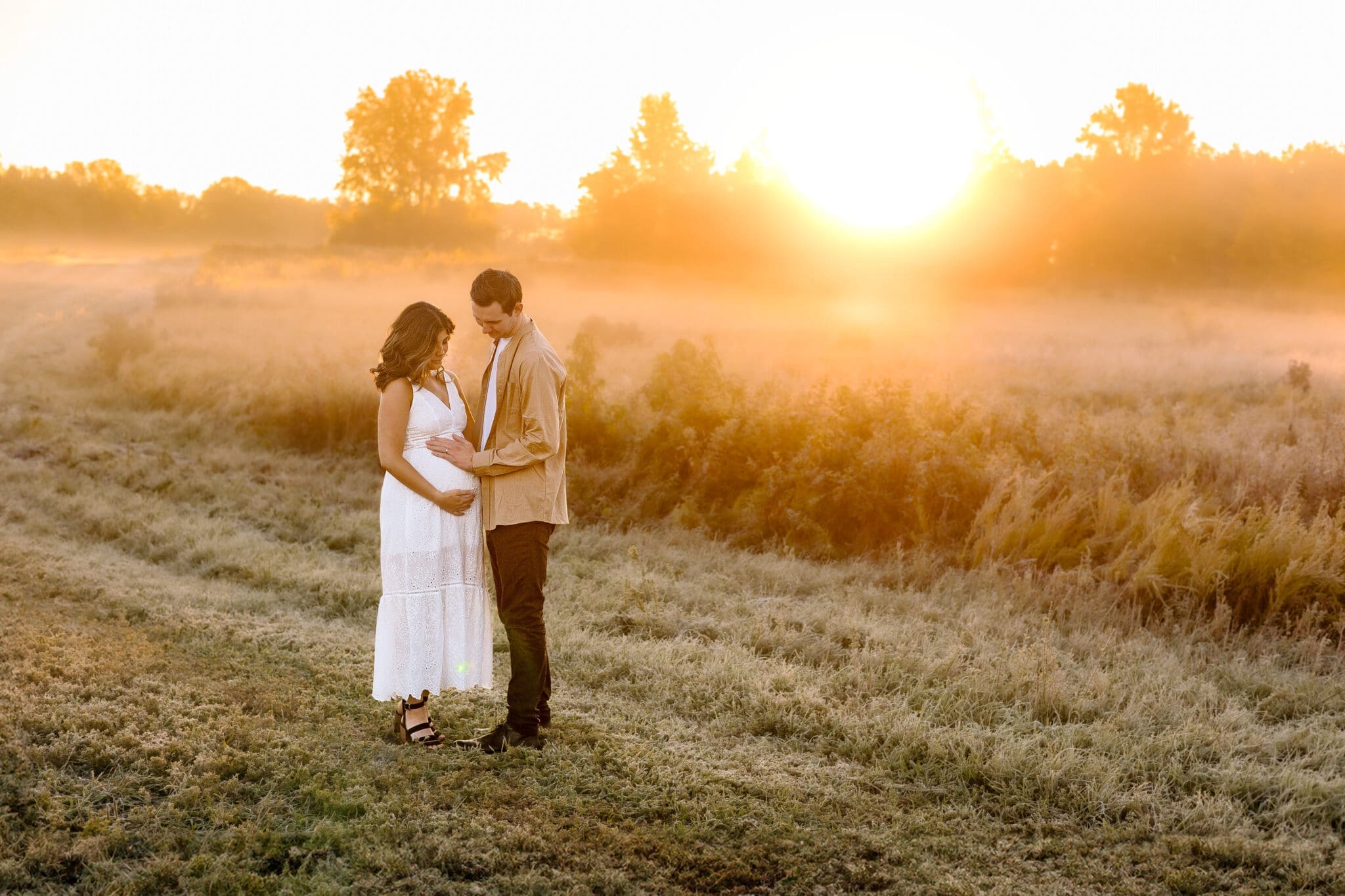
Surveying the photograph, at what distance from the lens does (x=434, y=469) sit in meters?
4.57

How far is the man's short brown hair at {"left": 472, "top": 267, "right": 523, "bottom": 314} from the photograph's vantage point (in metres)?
4.43

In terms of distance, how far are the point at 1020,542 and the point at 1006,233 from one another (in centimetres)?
3909

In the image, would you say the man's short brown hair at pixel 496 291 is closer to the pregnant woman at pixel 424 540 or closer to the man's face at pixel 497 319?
the man's face at pixel 497 319

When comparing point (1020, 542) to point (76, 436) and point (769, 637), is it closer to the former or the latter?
point (769, 637)

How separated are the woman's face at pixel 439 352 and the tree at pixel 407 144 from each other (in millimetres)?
55495

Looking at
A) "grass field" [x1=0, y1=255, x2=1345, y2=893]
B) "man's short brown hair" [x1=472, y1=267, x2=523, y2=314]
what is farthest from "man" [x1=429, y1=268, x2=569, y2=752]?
"grass field" [x1=0, y1=255, x2=1345, y2=893]

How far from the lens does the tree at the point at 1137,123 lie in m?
56.8

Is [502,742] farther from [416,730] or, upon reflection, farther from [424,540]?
[424,540]

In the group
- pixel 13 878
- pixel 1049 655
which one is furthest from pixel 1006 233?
pixel 13 878

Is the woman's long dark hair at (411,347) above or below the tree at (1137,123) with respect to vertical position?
below

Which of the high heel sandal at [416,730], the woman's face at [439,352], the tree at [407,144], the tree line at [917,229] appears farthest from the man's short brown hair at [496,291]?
the tree at [407,144]

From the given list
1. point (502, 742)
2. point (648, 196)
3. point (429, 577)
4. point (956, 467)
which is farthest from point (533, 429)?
point (648, 196)

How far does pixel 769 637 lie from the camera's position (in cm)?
659

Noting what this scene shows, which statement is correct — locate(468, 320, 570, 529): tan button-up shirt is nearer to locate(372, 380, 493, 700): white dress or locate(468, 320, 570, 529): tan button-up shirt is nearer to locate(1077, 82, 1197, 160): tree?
locate(372, 380, 493, 700): white dress
